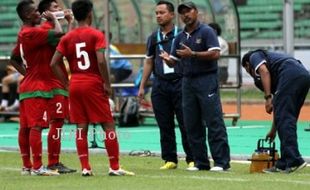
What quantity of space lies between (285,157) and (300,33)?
23667mm

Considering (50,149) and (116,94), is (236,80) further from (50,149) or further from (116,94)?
(50,149)

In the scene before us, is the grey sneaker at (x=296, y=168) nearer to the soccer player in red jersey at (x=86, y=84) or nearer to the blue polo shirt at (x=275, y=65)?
the blue polo shirt at (x=275, y=65)

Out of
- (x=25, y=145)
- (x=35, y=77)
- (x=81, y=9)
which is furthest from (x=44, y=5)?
(x=25, y=145)

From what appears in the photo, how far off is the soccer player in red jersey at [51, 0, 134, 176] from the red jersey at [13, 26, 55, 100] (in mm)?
618

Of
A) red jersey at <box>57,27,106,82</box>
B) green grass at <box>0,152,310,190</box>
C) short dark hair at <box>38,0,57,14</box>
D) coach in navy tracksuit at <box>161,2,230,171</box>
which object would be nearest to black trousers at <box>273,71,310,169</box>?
green grass at <box>0,152,310,190</box>

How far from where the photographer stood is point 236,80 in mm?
26266

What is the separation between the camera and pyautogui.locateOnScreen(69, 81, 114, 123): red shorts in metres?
14.5

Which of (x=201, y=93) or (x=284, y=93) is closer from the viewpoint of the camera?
(x=284, y=93)

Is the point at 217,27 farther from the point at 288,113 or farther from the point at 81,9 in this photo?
the point at 81,9

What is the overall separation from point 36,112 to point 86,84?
1.01 m

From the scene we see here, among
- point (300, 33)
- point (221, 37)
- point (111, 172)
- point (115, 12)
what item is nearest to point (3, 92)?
point (115, 12)

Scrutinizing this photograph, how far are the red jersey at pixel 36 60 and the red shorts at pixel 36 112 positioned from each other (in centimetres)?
7

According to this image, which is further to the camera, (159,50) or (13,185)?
(159,50)

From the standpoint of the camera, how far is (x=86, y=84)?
14.5 meters
